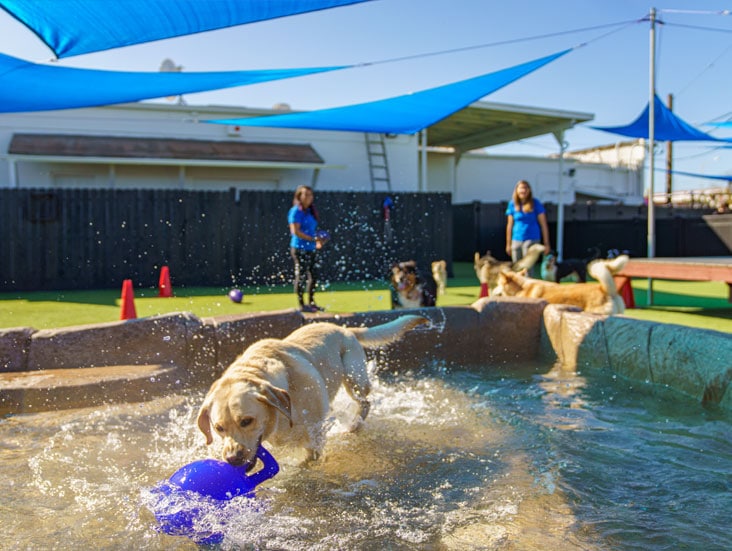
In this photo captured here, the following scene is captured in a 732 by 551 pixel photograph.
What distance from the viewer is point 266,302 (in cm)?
1114

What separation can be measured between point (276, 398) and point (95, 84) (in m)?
6.31

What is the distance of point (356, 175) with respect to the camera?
66.6ft

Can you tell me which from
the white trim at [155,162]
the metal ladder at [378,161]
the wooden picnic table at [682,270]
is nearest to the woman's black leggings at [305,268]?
the wooden picnic table at [682,270]

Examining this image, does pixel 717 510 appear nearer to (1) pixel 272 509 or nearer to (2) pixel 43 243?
(1) pixel 272 509

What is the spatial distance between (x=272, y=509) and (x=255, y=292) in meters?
9.85

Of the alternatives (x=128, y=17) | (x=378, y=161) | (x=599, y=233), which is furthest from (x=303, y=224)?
(x=599, y=233)

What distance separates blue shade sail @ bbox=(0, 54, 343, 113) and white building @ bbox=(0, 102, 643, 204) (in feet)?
27.7

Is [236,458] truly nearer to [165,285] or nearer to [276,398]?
[276,398]

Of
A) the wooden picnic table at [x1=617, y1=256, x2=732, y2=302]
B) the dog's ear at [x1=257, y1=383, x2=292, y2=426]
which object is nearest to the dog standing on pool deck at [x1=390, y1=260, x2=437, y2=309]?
the wooden picnic table at [x1=617, y1=256, x2=732, y2=302]

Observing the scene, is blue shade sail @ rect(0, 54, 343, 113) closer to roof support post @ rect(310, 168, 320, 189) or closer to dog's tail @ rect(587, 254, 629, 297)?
dog's tail @ rect(587, 254, 629, 297)

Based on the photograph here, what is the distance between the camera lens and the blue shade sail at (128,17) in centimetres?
552

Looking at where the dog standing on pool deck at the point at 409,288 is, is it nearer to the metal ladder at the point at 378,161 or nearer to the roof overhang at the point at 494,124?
the roof overhang at the point at 494,124

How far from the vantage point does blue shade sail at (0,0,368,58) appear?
217 inches

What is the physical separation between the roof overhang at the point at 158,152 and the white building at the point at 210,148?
26mm
